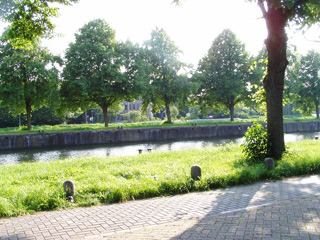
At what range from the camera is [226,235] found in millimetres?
4223

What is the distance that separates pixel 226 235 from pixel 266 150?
23.9 feet

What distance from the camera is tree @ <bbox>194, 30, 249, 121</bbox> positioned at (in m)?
43.4

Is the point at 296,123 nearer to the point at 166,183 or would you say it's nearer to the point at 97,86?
the point at 97,86

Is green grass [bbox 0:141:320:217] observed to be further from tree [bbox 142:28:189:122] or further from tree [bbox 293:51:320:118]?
tree [bbox 293:51:320:118]

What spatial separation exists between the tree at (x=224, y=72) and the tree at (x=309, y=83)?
12.6m

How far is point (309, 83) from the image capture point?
167 feet

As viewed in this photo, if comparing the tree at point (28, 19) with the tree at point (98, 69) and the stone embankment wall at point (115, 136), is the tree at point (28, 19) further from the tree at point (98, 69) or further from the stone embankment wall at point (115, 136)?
the tree at point (98, 69)

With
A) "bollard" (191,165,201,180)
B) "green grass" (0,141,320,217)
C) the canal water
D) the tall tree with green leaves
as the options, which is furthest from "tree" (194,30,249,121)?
"bollard" (191,165,201,180)

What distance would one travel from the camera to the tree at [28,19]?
1066cm

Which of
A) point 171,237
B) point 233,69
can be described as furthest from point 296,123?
point 171,237

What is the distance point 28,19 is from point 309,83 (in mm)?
51179

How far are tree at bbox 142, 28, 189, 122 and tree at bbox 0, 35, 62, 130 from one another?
1274cm

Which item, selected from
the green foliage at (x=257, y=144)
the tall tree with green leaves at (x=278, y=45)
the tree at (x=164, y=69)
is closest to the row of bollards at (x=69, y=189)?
the green foliage at (x=257, y=144)

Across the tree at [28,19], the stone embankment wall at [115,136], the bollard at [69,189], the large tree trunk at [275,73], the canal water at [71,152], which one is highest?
the tree at [28,19]
